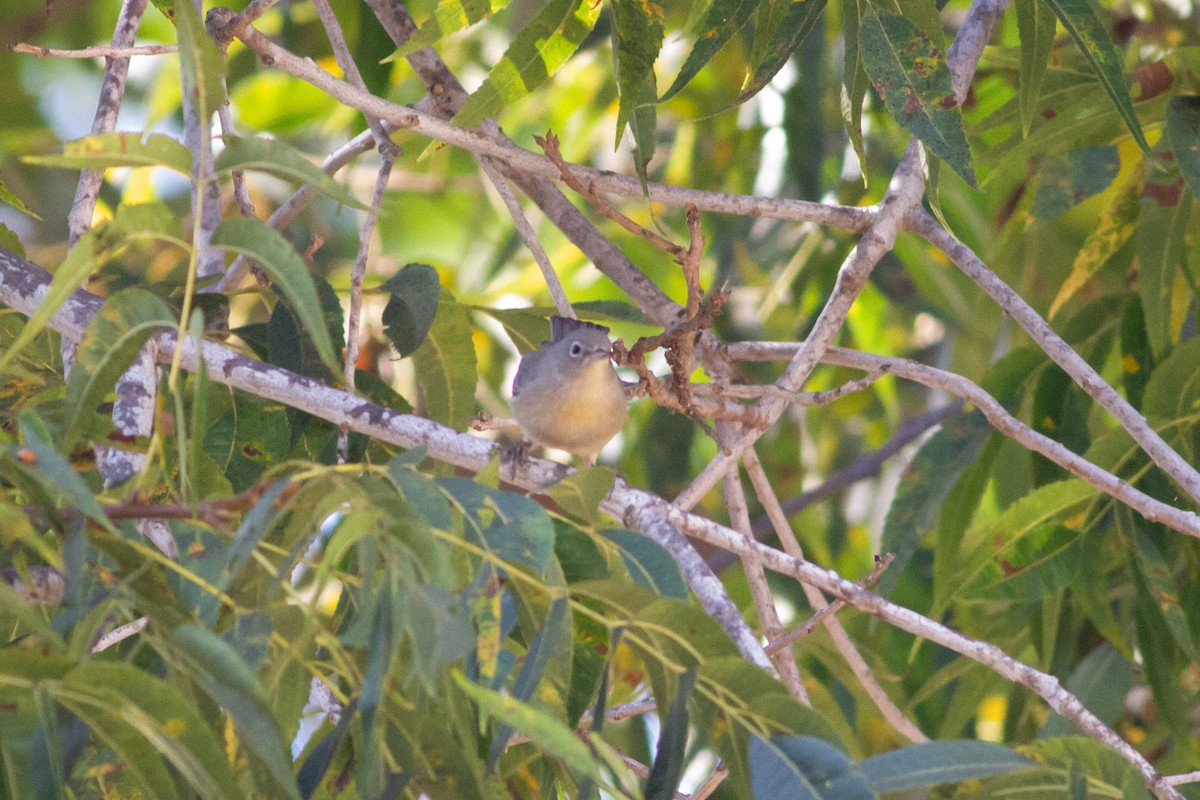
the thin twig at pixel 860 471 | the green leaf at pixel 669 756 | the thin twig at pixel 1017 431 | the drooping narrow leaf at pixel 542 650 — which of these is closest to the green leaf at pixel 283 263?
the drooping narrow leaf at pixel 542 650

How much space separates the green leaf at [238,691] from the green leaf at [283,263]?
0.38 metres

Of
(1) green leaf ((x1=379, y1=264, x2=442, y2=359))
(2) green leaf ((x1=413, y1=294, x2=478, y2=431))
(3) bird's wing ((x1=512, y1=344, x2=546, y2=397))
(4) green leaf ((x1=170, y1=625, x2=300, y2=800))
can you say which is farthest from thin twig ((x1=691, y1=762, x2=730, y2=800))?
(3) bird's wing ((x1=512, y1=344, x2=546, y2=397))

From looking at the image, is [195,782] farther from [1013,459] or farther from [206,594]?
[1013,459]

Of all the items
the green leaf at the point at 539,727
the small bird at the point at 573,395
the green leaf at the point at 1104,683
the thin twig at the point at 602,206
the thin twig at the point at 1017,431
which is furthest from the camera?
the green leaf at the point at 1104,683

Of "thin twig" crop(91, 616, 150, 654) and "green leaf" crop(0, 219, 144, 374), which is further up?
"green leaf" crop(0, 219, 144, 374)

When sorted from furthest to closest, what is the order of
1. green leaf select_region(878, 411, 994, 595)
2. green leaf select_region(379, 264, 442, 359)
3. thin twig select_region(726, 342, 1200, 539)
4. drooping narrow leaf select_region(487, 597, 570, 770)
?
green leaf select_region(878, 411, 994, 595)
green leaf select_region(379, 264, 442, 359)
thin twig select_region(726, 342, 1200, 539)
drooping narrow leaf select_region(487, 597, 570, 770)

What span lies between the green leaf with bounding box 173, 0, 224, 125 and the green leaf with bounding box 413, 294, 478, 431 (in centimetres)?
162

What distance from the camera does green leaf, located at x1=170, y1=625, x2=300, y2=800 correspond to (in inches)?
59.5

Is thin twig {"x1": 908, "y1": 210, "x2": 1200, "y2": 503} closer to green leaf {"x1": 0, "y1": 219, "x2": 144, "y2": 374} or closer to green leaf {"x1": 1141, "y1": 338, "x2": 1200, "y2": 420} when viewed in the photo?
green leaf {"x1": 1141, "y1": 338, "x2": 1200, "y2": 420}

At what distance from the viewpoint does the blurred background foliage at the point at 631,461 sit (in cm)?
170

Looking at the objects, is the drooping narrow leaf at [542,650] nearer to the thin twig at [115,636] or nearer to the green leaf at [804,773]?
the green leaf at [804,773]

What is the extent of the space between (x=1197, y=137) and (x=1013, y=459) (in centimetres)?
139

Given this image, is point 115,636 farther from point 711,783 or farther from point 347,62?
point 347,62

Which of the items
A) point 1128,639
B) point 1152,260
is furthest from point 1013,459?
point 1152,260
